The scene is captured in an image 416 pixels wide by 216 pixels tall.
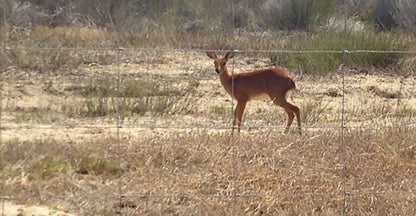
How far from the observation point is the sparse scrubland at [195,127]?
6652mm

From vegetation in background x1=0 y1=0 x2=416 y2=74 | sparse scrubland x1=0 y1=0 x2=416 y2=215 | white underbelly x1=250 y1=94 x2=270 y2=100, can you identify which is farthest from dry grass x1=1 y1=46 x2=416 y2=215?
vegetation in background x1=0 y1=0 x2=416 y2=74

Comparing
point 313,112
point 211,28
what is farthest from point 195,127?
point 211,28

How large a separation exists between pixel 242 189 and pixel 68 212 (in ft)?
4.52

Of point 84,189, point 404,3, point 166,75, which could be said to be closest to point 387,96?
point 166,75

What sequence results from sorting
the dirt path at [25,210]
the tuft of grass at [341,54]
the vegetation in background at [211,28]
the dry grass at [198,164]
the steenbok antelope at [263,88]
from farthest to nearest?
the vegetation in background at [211,28]
the tuft of grass at [341,54]
the steenbok antelope at [263,88]
the dry grass at [198,164]
the dirt path at [25,210]

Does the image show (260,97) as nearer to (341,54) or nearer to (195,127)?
(195,127)

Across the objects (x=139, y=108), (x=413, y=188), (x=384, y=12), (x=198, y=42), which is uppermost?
(x=413, y=188)

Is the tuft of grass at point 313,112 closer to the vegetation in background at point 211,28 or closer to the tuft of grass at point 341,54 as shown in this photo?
the tuft of grass at point 341,54

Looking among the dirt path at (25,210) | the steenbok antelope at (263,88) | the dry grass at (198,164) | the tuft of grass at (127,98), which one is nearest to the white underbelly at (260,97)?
the steenbok antelope at (263,88)

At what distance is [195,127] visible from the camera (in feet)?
29.9

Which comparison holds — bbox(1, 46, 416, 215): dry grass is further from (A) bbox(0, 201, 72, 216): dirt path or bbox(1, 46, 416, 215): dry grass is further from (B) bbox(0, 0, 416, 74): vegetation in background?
(B) bbox(0, 0, 416, 74): vegetation in background

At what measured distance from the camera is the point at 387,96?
1362 centimetres

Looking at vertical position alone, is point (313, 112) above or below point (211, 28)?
above

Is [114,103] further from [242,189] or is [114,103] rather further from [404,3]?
[404,3]
